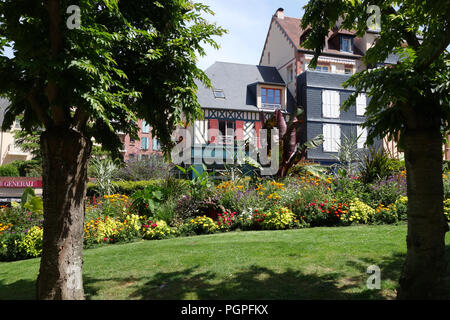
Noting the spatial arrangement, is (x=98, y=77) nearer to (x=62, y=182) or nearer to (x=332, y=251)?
(x=62, y=182)

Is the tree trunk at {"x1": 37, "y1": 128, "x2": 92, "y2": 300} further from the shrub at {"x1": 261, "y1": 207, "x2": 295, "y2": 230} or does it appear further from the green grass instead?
the shrub at {"x1": 261, "y1": 207, "x2": 295, "y2": 230}

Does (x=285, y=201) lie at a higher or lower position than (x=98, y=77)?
lower

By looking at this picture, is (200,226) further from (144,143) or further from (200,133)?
(144,143)

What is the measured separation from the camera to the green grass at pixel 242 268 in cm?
397

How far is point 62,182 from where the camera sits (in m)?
3.49

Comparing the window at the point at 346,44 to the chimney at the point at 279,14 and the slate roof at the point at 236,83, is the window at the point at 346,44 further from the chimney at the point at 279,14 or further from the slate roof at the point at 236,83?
the chimney at the point at 279,14

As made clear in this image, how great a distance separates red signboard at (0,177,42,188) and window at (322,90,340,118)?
2018 cm

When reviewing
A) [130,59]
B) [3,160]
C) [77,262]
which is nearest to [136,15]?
[130,59]

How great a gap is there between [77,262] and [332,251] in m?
4.09

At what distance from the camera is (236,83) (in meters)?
26.1

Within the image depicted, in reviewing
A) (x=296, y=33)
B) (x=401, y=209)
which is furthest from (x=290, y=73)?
(x=401, y=209)

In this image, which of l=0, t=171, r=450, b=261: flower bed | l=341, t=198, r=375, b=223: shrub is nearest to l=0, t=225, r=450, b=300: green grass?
l=0, t=171, r=450, b=261: flower bed

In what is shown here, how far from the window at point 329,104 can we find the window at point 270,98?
11.5 feet

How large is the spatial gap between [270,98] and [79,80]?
930 inches
